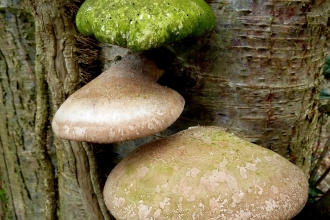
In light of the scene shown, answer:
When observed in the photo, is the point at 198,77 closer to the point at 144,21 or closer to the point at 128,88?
the point at 128,88

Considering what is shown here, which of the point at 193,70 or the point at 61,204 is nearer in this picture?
the point at 193,70

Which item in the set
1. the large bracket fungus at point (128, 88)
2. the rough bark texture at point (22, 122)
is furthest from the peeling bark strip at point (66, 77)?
the large bracket fungus at point (128, 88)

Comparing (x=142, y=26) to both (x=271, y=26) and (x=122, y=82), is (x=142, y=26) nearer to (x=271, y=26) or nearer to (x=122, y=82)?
(x=122, y=82)

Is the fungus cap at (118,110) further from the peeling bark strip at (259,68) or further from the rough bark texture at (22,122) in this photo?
the rough bark texture at (22,122)

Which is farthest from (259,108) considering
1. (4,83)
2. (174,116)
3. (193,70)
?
(4,83)

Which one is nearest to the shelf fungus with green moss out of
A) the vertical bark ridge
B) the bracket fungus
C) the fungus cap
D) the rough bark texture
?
the fungus cap

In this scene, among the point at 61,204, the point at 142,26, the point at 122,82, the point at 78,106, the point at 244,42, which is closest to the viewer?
the point at 142,26
